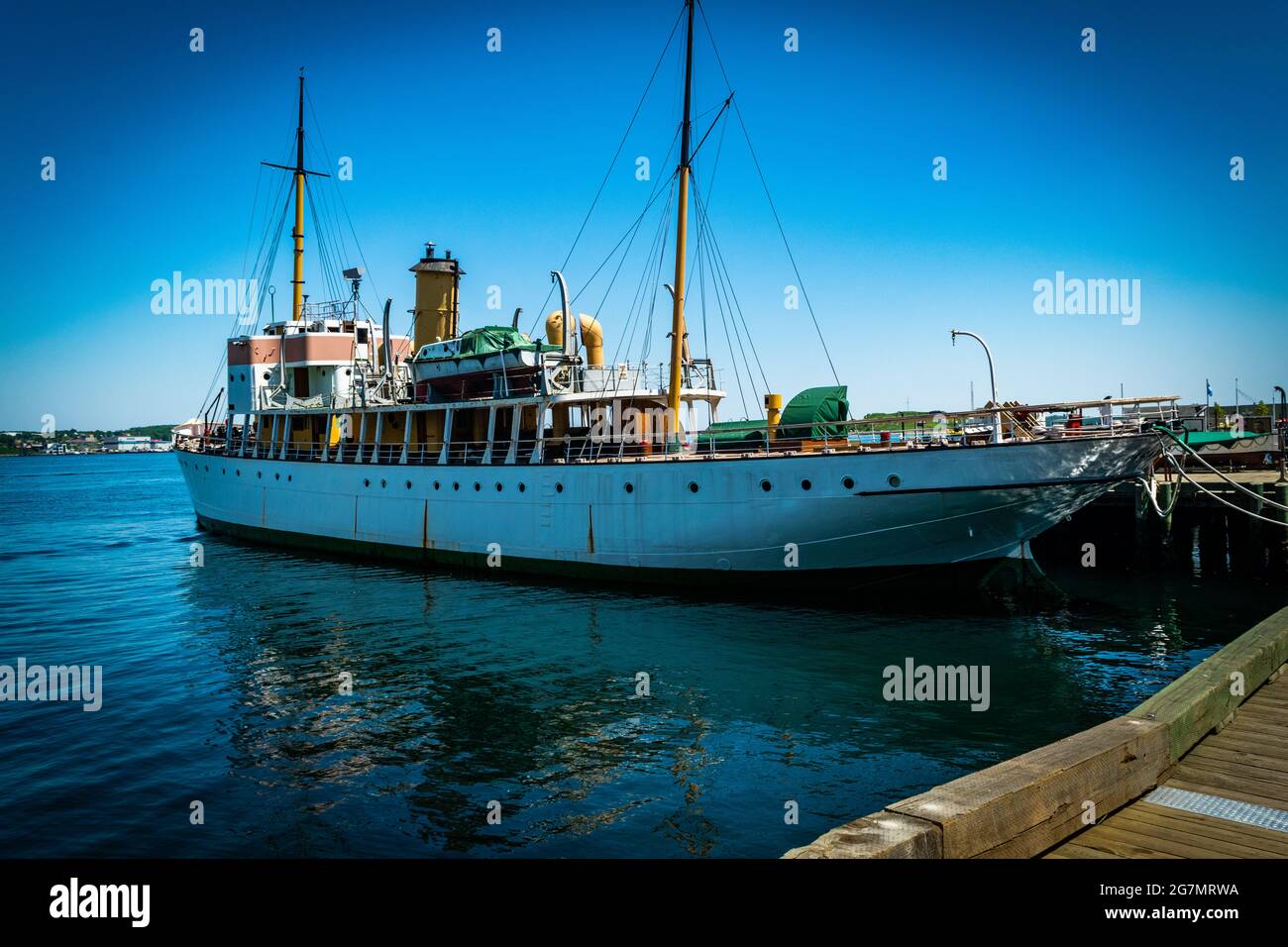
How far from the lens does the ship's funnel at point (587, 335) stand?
91.1ft

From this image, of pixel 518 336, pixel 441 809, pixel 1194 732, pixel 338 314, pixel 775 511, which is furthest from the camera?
pixel 338 314

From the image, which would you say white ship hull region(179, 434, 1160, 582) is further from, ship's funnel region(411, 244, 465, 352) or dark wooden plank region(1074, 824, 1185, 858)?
dark wooden plank region(1074, 824, 1185, 858)

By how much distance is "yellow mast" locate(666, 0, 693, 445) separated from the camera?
2331 centimetres

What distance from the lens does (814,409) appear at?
22922 millimetres

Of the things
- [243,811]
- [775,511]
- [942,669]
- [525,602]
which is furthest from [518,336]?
[243,811]

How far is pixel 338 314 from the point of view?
3606 cm

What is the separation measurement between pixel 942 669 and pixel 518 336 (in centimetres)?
1864

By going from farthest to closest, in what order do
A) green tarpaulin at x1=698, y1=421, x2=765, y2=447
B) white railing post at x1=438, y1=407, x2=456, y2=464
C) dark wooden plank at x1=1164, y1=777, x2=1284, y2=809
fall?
white railing post at x1=438, y1=407, x2=456, y2=464 → green tarpaulin at x1=698, y1=421, x2=765, y2=447 → dark wooden plank at x1=1164, y1=777, x2=1284, y2=809

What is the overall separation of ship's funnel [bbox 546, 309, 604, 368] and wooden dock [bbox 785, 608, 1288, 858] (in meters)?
22.9

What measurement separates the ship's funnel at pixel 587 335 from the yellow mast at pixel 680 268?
501cm

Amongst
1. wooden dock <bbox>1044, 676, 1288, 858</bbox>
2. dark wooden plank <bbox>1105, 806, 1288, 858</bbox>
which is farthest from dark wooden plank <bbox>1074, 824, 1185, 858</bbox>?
dark wooden plank <bbox>1105, 806, 1288, 858</bbox>

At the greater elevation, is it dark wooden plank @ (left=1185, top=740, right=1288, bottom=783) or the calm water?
dark wooden plank @ (left=1185, top=740, right=1288, bottom=783)
